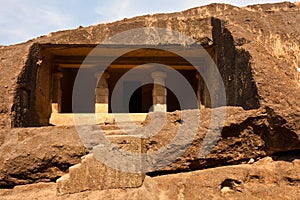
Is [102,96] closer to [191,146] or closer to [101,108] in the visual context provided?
[101,108]

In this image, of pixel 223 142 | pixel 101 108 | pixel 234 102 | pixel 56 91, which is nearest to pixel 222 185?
pixel 223 142

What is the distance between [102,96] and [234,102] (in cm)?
493

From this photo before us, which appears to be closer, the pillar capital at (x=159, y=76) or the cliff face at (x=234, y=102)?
the cliff face at (x=234, y=102)

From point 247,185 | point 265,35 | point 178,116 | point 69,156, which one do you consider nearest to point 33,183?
point 69,156

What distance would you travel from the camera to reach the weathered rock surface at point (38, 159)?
133 inches

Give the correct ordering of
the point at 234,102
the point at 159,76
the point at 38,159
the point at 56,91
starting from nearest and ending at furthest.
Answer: the point at 38,159 → the point at 234,102 → the point at 56,91 → the point at 159,76

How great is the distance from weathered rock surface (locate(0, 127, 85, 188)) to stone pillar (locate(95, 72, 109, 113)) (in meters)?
4.82

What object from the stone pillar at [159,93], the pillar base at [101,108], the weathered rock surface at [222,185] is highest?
the stone pillar at [159,93]

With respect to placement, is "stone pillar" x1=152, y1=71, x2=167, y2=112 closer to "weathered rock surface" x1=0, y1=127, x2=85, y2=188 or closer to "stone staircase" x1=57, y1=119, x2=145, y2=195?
"weathered rock surface" x1=0, y1=127, x2=85, y2=188

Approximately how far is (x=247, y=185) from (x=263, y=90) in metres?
1.11

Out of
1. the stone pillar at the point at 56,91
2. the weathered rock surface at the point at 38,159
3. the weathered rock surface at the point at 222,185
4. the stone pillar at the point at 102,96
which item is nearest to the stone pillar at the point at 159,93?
the stone pillar at the point at 102,96

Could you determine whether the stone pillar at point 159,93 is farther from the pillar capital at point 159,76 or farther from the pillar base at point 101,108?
the pillar base at point 101,108

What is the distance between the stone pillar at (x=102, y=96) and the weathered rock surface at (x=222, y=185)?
520 centimetres

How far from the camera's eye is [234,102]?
434 cm
